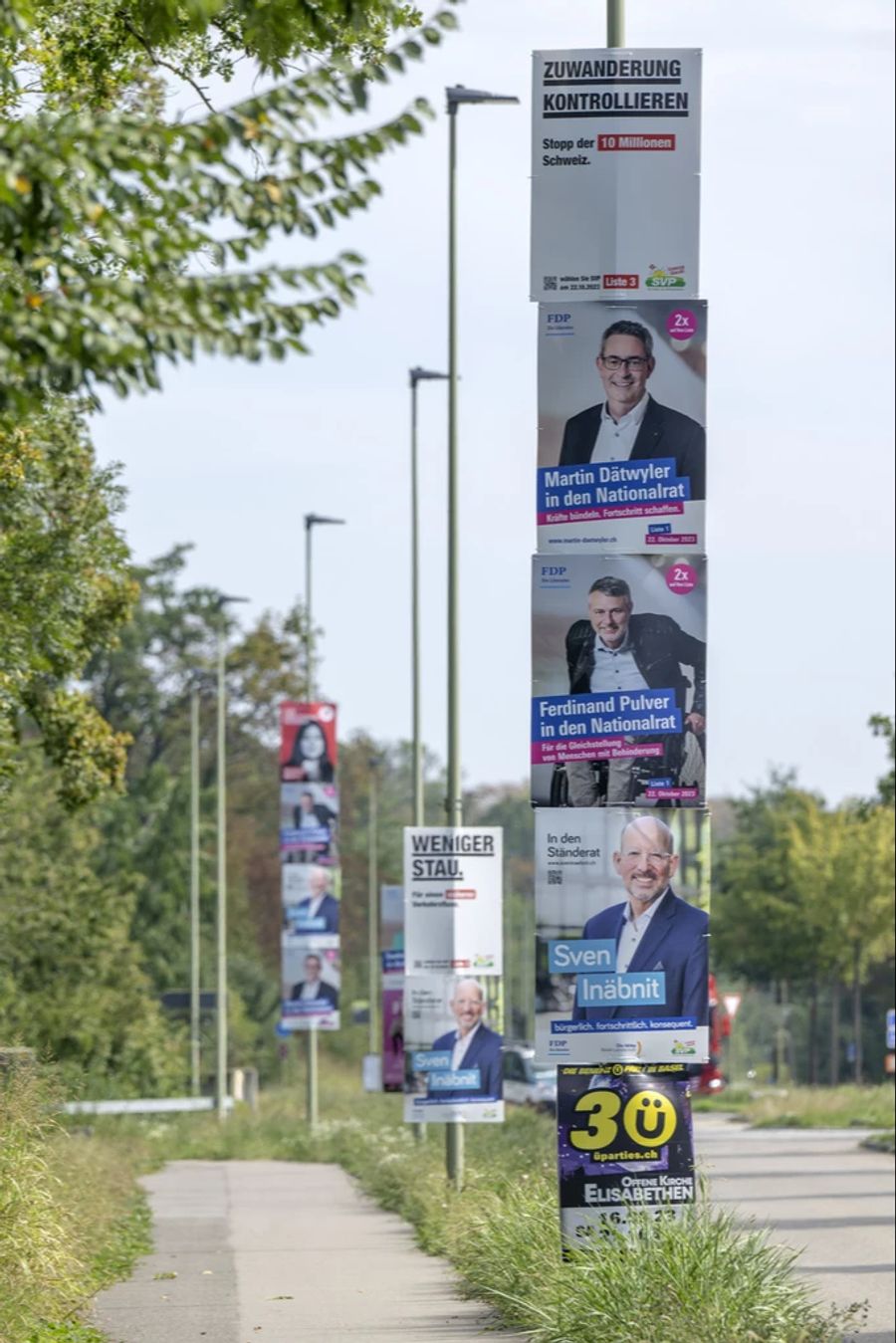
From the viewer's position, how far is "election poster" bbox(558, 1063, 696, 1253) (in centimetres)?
1354

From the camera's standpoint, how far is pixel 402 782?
180000mm

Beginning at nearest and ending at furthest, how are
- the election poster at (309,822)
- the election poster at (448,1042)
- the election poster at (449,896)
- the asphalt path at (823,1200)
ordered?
the asphalt path at (823,1200) → the election poster at (449,896) → the election poster at (448,1042) → the election poster at (309,822)

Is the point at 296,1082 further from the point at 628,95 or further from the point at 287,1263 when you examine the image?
the point at 628,95

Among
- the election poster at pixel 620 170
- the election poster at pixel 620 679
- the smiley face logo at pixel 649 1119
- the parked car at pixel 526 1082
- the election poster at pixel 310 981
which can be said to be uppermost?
the election poster at pixel 620 170

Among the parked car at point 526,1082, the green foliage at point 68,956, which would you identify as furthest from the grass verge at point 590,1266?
the parked car at point 526,1082

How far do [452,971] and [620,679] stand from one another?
1076 centimetres

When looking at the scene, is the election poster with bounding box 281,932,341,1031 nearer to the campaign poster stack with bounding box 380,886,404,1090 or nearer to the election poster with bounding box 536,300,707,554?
the campaign poster stack with bounding box 380,886,404,1090

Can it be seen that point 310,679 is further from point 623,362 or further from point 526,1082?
point 623,362

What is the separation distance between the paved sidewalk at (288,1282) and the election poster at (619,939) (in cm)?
165

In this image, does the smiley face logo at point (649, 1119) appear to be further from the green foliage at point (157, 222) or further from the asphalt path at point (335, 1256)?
the green foliage at point (157, 222)

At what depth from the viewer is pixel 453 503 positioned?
26.2 m

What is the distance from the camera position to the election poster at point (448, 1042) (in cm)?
2423

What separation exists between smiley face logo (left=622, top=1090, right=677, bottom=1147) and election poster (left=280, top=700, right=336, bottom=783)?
85.4 ft

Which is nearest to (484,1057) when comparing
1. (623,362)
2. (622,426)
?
(622,426)
